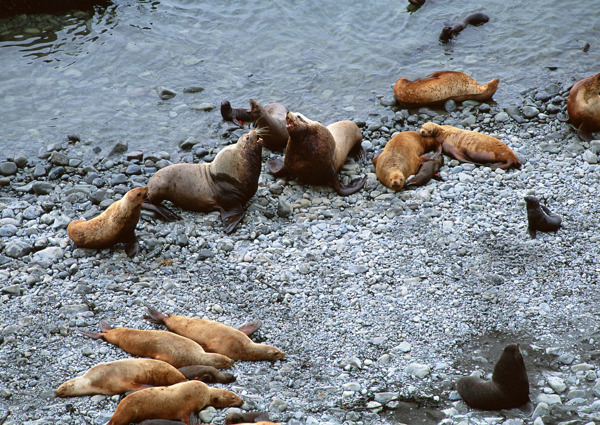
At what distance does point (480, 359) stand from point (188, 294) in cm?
292

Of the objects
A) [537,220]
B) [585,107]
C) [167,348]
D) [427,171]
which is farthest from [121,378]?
[585,107]

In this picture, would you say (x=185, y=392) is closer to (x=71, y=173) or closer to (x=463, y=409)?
(x=463, y=409)

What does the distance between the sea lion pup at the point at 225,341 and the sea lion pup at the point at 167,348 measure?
0.14m

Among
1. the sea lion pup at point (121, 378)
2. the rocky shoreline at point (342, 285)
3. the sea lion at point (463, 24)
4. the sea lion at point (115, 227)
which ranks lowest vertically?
the rocky shoreline at point (342, 285)

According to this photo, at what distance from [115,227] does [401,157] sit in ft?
12.8

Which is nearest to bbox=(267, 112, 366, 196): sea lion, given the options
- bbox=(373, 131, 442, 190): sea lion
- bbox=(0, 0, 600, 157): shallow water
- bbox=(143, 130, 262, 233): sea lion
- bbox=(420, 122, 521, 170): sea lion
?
bbox=(373, 131, 442, 190): sea lion

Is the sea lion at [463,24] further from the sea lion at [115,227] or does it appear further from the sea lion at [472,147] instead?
the sea lion at [115,227]

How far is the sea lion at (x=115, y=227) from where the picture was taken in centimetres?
670

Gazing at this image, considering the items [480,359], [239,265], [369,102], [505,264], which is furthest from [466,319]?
[369,102]

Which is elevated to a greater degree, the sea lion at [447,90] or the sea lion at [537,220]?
the sea lion at [447,90]

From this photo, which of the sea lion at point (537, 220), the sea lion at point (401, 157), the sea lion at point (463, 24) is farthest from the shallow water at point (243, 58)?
the sea lion at point (537, 220)

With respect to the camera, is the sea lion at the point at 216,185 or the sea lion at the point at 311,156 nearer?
the sea lion at the point at 216,185

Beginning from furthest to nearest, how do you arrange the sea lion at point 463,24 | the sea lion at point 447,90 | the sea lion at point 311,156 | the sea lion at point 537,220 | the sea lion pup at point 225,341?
the sea lion at point 463,24 → the sea lion at point 447,90 → the sea lion at point 311,156 → the sea lion at point 537,220 → the sea lion pup at point 225,341

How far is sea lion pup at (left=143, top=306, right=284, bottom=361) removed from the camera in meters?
5.25
